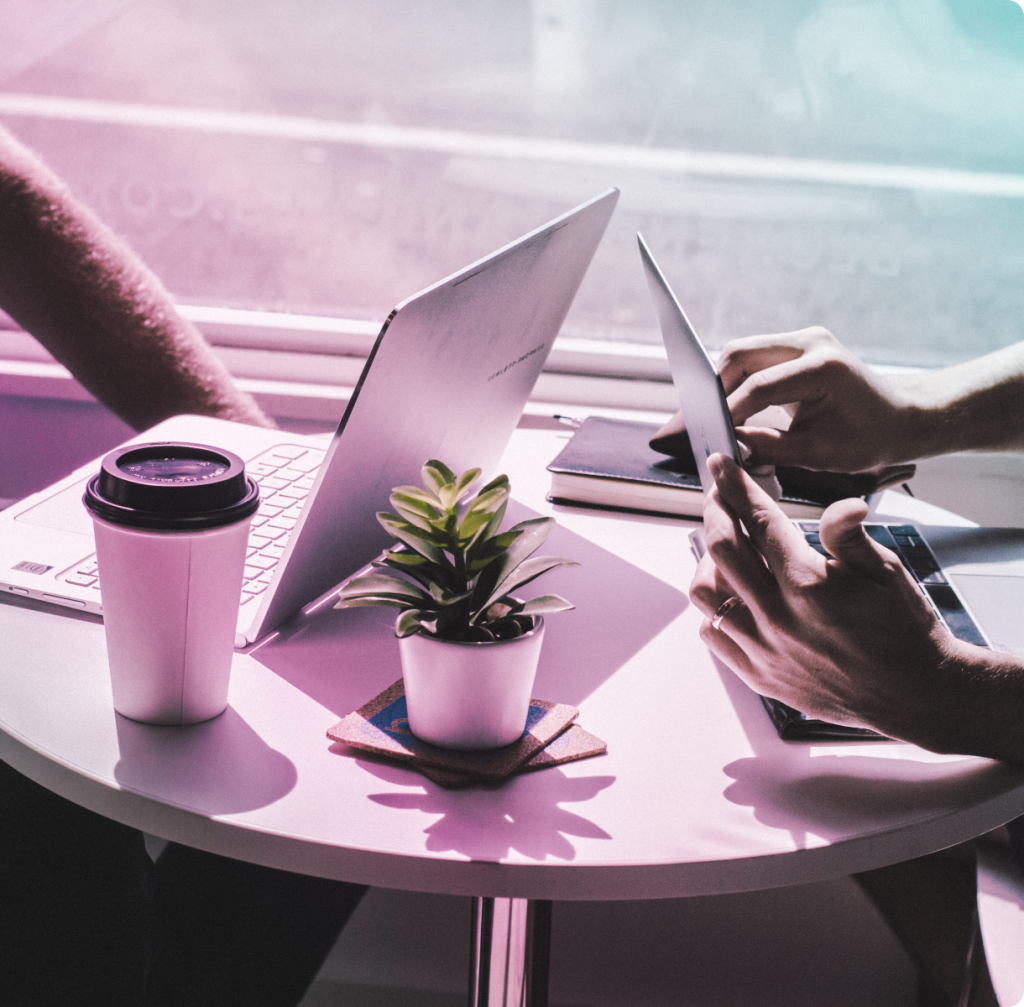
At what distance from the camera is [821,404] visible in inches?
36.7

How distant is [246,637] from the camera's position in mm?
660

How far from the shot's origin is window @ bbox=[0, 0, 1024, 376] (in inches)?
63.9

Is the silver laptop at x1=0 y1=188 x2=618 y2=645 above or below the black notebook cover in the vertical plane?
below

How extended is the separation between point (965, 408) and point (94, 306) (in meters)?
1.07

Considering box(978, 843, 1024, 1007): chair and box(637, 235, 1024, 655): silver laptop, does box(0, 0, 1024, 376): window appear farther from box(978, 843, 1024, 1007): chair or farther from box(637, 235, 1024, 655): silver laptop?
box(978, 843, 1024, 1007): chair

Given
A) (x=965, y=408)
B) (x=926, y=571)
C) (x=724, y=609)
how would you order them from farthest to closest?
(x=965, y=408), (x=926, y=571), (x=724, y=609)

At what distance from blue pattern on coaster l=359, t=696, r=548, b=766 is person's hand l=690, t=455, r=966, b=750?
0.50 feet

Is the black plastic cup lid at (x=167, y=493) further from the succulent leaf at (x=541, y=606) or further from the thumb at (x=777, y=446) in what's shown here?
the thumb at (x=777, y=446)

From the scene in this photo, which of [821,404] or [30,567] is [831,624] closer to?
[821,404]

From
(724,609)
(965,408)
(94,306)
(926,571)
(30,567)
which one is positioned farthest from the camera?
(94,306)

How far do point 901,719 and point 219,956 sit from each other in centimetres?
108

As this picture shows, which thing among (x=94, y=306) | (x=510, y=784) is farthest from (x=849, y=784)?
(x=94, y=306)

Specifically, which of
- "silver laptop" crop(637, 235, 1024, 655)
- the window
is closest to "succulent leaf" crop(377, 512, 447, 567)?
"silver laptop" crop(637, 235, 1024, 655)

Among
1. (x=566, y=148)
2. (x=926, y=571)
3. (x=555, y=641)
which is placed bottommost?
(x=555, y=641)
